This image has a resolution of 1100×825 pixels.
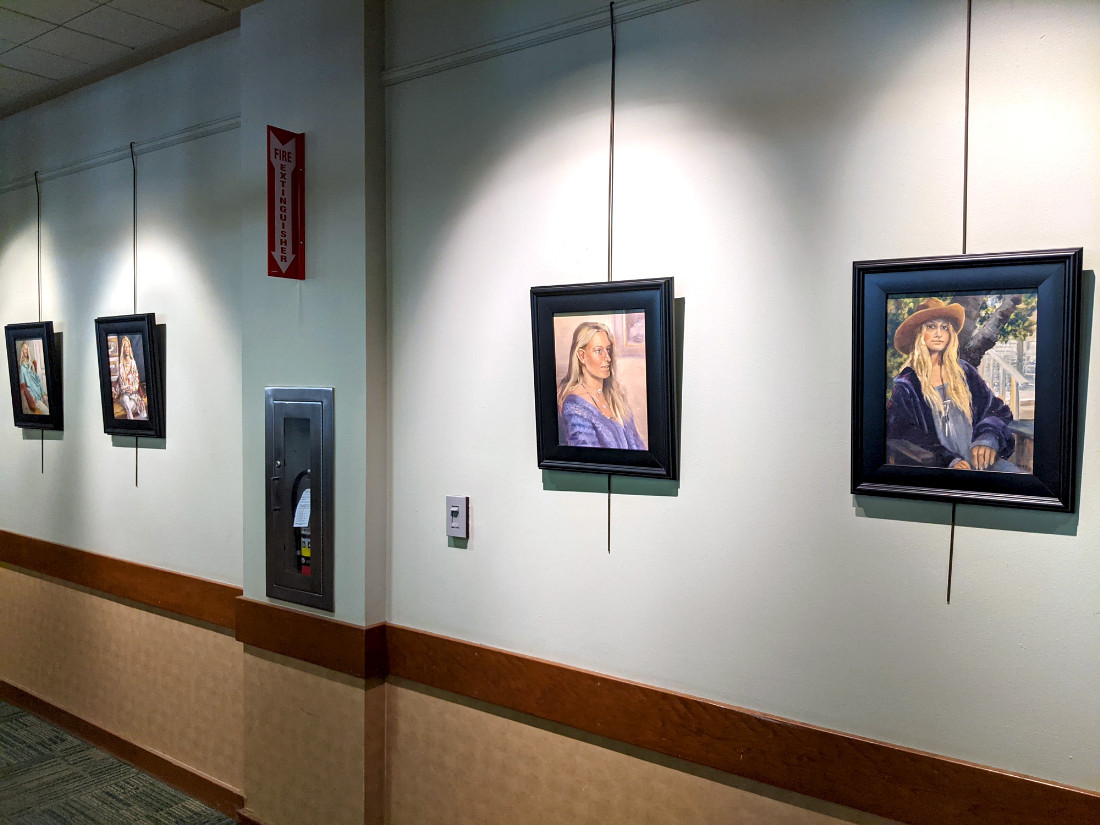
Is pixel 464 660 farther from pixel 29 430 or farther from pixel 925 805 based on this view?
pixel 29 430

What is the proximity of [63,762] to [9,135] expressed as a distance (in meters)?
3.68

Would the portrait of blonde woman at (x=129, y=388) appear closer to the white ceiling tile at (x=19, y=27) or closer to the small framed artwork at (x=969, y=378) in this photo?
the white ceiling tile at (x=19, y=27)

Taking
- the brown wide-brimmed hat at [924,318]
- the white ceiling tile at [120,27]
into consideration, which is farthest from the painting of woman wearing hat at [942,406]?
the white ceiling tile at [120,27]

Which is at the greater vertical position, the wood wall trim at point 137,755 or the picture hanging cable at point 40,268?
the picture hanging cable at point 40,268

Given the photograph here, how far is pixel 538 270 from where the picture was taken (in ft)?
8.38

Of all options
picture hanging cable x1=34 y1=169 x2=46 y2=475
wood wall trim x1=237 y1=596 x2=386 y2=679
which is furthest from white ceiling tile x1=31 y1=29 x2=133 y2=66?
wood wall trim x1=237 y1=596 x2=386 y2=679

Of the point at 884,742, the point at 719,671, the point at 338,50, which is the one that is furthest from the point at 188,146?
the point at 884,742

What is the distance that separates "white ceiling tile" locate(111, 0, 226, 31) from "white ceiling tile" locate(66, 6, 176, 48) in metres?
0.06

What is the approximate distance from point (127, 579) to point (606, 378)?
9.97 ft

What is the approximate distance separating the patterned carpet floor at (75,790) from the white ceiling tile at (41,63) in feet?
11.6

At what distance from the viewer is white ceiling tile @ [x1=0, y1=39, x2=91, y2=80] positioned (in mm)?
3801

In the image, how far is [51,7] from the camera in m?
3.28

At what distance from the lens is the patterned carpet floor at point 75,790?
3.56m

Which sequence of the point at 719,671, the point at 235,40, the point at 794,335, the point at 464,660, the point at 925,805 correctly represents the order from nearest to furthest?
the point at 925,805 < the point at 794,335 < the point at 719,671 < the point at 464,660 < the point at 235,40
